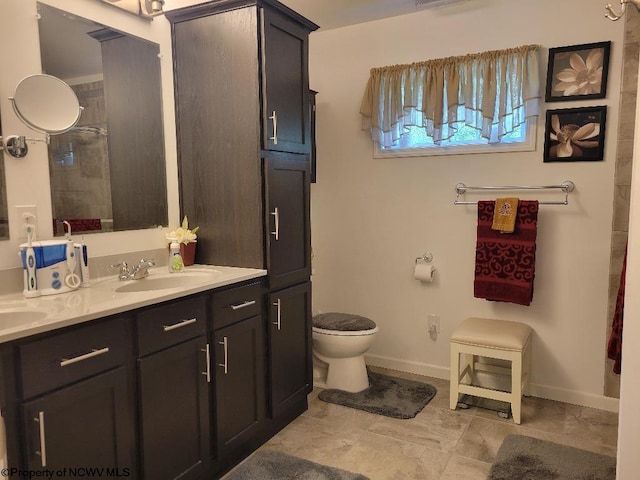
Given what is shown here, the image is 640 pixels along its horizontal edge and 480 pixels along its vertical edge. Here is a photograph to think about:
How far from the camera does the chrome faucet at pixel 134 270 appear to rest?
7.25 feet

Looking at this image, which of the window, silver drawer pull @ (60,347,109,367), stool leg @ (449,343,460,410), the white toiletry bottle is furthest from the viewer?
the window

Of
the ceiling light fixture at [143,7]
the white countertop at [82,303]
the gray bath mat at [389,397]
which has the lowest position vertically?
the gray bath mat at [389,397]

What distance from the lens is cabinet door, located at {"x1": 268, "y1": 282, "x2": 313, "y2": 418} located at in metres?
2.47

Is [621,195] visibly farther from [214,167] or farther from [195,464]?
[195,464]

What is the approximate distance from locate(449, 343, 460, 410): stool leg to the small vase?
1.49 meters

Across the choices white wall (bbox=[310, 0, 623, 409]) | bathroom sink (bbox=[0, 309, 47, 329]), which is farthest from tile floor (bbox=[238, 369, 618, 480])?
bathroom sink (bbox=[0, 309, 47, 329])

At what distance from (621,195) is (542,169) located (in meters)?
0.43

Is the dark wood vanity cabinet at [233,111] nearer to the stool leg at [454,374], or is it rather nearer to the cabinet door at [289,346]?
the cabinet door at [289,346]

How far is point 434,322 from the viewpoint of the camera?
328cm

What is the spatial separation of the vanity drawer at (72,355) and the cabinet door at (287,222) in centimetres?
Result: 89

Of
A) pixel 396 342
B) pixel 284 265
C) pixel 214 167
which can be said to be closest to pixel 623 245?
pixel 396 342

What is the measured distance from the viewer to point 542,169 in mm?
2850

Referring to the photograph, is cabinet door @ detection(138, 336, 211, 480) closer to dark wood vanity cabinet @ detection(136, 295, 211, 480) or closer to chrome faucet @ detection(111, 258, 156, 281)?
dark wood vanity cabinet @ detection(136, 295, 211, 480)

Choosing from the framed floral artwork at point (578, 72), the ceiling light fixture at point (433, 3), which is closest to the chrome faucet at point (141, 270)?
the ceiling light fixture at point (433, 3)
